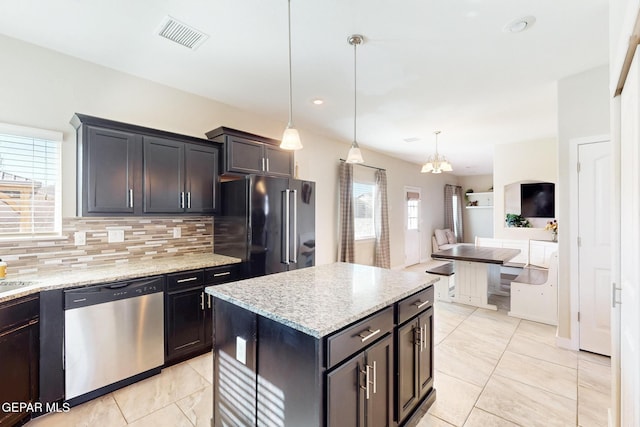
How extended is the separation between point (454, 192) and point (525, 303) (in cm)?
614

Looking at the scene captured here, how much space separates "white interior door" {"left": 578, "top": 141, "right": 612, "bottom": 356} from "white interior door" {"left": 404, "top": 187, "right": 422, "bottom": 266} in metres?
4.26

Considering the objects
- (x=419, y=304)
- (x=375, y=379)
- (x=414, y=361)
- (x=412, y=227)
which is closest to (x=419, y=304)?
(x=419, y=304)

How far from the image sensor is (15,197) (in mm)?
2207

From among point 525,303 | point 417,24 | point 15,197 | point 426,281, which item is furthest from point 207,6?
point 525,303

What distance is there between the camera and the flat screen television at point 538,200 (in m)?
5.74

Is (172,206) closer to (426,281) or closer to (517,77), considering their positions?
(426,281)

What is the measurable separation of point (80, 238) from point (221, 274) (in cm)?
125

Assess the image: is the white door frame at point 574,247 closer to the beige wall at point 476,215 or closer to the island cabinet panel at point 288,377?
the island cabinet panel at point 288,377

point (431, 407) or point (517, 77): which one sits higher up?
point (517, 77)

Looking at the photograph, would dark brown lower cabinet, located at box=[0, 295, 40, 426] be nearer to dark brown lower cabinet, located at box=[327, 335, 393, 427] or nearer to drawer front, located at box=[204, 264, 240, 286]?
drawer front, located at box=[204, 264, 240, 286]

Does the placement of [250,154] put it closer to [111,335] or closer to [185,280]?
[185,280]

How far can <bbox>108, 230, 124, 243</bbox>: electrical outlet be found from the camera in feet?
8.71

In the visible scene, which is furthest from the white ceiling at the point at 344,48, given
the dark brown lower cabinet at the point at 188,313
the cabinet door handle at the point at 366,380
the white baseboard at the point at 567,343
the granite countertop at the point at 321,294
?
the white baseboard at the point at 567,343

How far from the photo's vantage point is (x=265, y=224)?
3064 mm
